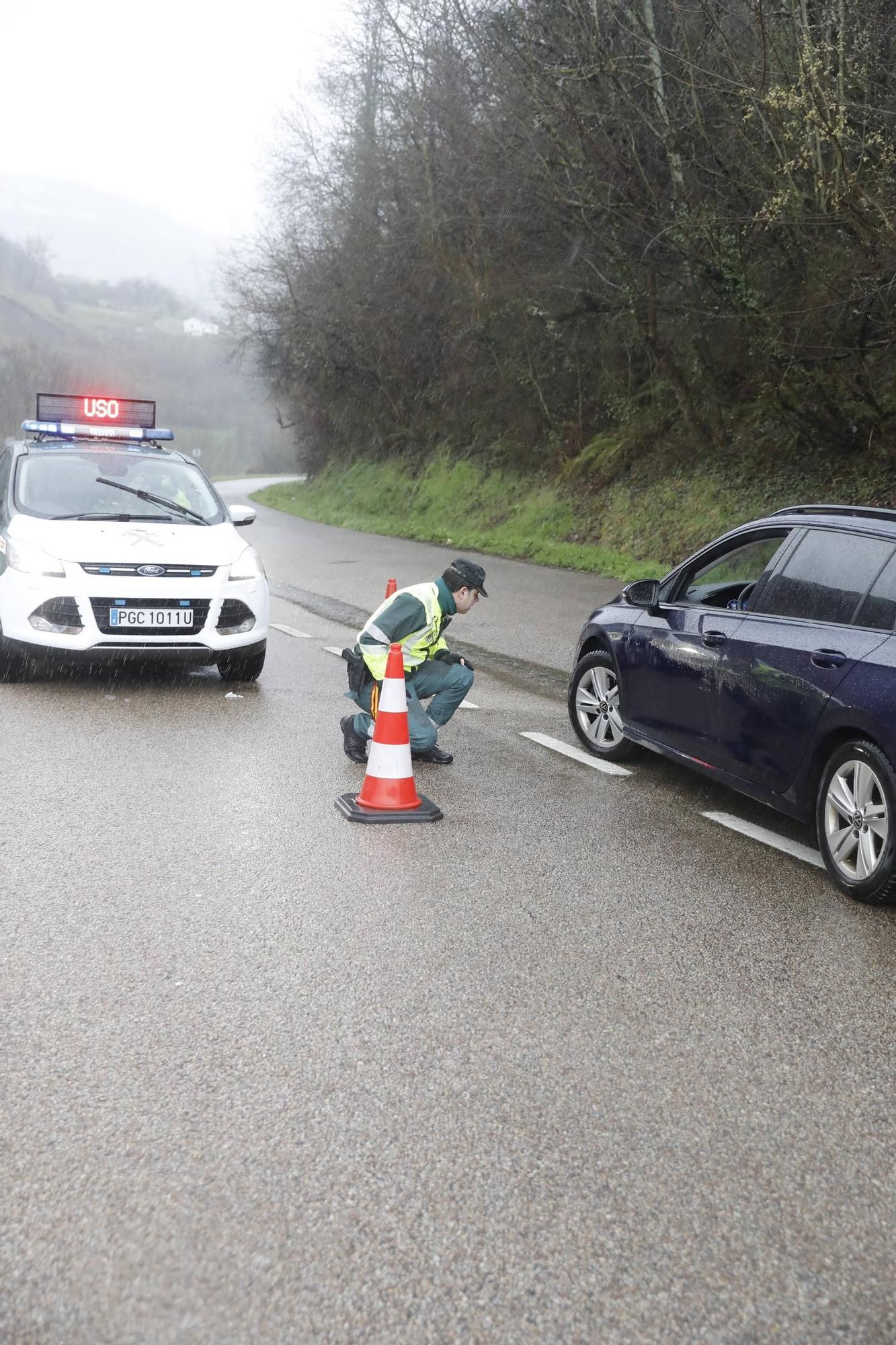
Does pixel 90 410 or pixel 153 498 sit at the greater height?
pixel 90 410

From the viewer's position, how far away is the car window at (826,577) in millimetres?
5590

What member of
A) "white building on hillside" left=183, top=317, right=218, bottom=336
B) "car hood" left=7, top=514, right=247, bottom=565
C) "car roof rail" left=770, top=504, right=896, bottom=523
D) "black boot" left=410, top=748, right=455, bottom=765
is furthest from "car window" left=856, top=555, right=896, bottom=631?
"white building on hillside" left=183, top=317, right=218, bottom=336

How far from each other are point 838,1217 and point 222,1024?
1838mm

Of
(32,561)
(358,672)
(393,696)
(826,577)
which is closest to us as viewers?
(826,577)

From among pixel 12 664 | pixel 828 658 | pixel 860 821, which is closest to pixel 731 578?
pixel 828 658

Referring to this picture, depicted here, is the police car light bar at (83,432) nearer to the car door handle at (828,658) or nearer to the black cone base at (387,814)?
the black cone base at (387,814)

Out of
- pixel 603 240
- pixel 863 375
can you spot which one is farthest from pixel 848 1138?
pixel 603 240

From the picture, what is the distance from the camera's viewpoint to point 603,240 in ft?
67.8

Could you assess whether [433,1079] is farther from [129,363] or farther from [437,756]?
[129,363]

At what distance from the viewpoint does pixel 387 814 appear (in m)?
6.30

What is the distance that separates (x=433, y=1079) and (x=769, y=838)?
3.18 metres

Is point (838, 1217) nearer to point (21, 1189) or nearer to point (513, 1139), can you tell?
point (513, 1139)

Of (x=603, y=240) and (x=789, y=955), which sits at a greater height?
(x=603, y=240)

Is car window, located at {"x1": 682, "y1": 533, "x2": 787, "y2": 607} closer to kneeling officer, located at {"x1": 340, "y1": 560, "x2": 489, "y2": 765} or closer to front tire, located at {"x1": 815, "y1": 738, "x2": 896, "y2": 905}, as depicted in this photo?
kneeling officer, located at {"x1": 340, "y1": 560, "x2": 489, "y2": 765}
